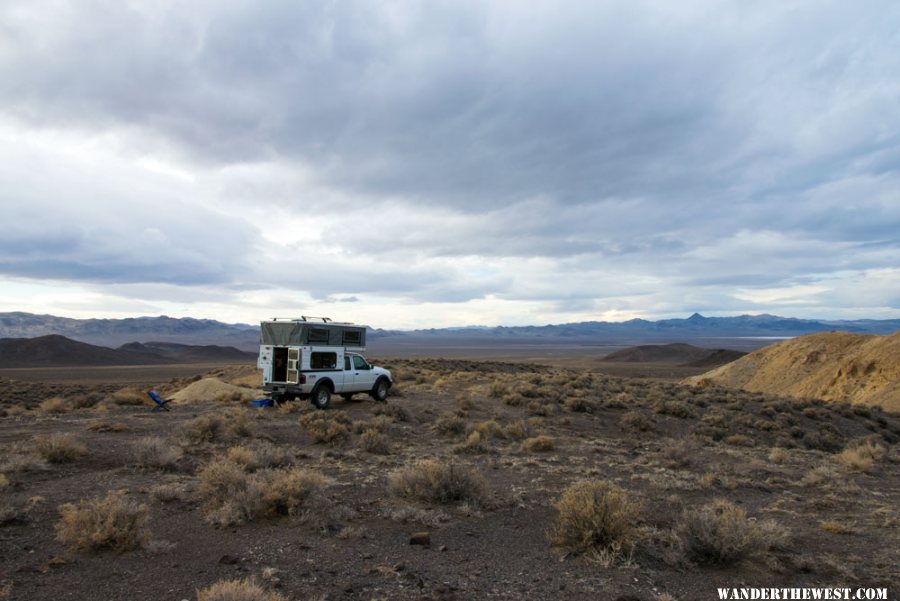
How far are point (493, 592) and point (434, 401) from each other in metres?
16.2

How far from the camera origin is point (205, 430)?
44.6ft

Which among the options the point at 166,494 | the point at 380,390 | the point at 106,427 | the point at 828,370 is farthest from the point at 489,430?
the point at 828,370

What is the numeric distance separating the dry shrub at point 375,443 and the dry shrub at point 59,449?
225 inches

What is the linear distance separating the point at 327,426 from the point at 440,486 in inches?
243

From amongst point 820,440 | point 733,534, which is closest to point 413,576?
point 733,534

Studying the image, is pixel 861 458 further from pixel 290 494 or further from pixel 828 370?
pixel 828 370

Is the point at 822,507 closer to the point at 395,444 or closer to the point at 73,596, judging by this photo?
→ the point at 395,444

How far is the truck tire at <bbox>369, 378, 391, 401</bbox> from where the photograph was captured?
21.9 m

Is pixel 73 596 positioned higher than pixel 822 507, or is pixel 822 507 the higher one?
pixel 73 596

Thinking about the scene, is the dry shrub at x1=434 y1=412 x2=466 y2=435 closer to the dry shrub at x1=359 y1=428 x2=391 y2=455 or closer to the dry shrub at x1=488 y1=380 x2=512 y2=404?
the dry shrub at x1=359 y1=428 x2=391 y2=455

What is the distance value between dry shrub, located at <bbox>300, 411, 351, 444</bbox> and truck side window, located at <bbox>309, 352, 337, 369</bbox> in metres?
3.23

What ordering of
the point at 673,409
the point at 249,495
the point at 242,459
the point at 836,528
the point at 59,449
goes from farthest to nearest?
the point at 673,409 → the point at 59,449 → the point at 242,459 → the point at 836,528 → the point at 249,495

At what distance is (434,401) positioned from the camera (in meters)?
21.9

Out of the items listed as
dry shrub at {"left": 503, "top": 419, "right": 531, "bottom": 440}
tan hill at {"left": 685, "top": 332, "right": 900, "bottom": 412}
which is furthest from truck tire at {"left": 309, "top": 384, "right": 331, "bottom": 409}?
tan hill at {"left": 685, "top": 332, "right": 900, "bottom": 412}
